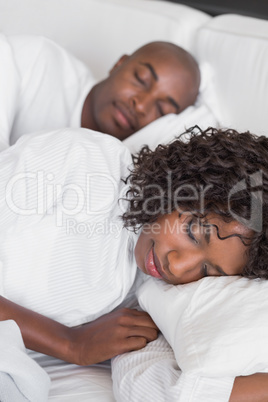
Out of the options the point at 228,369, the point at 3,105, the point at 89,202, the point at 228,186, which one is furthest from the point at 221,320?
the point at 3,105

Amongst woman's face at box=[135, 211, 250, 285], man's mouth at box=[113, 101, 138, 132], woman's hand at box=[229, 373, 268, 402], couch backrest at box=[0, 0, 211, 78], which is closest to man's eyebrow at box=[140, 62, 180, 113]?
man's mouth at box=[113, 101, 138, 132]

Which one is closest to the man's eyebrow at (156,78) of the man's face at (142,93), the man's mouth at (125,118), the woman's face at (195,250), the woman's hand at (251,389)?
the man's face at (142,93)

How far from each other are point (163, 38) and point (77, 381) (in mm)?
1205

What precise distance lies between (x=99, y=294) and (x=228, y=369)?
13.3 inches

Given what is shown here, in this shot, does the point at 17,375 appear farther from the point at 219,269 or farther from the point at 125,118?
the point at 125,118

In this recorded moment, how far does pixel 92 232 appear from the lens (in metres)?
1.05

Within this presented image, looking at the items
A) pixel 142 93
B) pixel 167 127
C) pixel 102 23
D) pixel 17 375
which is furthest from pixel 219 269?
pixel 102 23

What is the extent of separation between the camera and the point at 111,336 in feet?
3.15

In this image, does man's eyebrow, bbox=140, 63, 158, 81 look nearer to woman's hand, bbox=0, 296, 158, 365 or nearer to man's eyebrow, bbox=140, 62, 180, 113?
man's eyebrow, bbox=140, 62, 180, 113

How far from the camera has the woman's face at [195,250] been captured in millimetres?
940

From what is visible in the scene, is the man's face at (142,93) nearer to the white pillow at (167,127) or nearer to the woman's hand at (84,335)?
the white pillow at (167,127)

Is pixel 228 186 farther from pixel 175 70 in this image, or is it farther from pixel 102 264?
pixel 175 70

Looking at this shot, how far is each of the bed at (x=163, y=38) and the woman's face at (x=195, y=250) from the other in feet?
0.81

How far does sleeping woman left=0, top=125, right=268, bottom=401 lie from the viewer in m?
0.95
